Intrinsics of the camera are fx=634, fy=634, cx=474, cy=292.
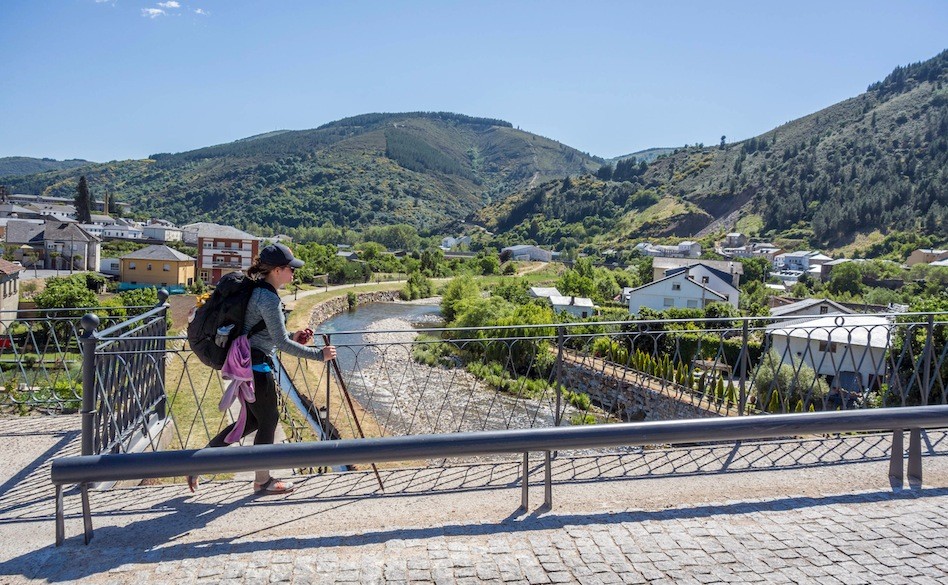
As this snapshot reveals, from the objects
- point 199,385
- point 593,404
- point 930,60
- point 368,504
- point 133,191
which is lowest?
point 593,404

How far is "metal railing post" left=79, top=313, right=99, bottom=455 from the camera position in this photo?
417 centimetres

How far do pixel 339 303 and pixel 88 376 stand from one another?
4994cm

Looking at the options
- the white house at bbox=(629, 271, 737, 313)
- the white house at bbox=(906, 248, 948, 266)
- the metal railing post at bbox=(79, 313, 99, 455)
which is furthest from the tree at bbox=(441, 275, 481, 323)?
the white house at bbox=(906, 248, 948, 266)

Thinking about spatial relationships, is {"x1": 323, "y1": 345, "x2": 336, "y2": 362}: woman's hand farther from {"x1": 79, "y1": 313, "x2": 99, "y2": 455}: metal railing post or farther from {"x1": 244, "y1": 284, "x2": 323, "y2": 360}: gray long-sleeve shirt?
{"x1": 79, "y1": 313, "x2": 99, "y2": 455}: metal railing post

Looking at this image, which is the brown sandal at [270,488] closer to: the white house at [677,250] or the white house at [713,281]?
the white house at [713,281]

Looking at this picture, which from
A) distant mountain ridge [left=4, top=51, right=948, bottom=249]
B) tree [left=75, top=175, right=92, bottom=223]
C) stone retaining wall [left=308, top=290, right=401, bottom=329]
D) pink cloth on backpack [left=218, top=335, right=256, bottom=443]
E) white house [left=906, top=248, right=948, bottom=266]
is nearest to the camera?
pink cloth on backpack [left=218, top=335, right=256, bottom=443]

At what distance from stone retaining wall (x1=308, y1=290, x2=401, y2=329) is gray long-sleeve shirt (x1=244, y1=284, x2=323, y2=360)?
34.5m

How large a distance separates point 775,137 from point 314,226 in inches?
4414

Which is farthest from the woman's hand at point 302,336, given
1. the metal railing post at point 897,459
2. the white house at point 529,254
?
the white house at point 529,254

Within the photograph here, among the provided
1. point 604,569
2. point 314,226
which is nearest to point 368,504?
point 604,569

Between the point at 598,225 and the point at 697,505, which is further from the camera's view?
the point at 598,225

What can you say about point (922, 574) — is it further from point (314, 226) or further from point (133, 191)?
point (133, 191)

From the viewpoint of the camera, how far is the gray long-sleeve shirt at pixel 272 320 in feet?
13.2

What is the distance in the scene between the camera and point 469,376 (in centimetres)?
2620
